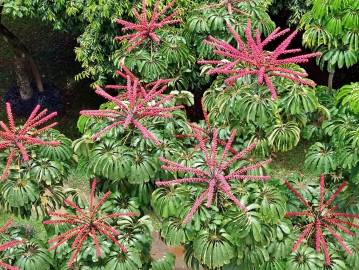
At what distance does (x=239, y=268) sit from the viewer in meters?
5.64

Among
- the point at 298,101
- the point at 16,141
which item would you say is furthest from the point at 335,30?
the point at 16,141

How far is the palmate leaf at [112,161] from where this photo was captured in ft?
17.1

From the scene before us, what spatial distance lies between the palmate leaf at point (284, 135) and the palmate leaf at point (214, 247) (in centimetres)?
114

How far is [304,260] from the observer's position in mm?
5355

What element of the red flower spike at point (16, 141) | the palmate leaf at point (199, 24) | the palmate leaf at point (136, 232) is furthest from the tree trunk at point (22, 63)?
the palmate leaf at point (136, 232)

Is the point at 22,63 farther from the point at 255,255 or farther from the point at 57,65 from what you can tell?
the point at 255,255

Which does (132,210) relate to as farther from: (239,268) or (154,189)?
(239,268)

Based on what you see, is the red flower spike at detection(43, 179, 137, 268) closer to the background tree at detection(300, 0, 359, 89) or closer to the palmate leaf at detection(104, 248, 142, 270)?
the palmate leaf at detection(104, 248, 142, 270)

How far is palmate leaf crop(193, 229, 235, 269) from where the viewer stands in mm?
4938

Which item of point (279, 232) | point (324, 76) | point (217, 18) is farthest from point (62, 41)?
point (279, 232)

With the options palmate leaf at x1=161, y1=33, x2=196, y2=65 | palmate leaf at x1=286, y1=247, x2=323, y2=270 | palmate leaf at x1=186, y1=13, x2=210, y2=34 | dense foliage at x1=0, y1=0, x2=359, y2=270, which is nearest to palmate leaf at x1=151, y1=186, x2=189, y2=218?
dense foliage at x1=0, y1=0, x2=359, y2=270

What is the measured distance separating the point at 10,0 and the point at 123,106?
18.4 feet

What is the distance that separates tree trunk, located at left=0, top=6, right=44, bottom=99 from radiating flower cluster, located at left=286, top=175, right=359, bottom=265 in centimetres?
830

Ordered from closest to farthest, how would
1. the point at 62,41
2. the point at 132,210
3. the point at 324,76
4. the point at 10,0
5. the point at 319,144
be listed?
the point at 132,210 → the point at 319,144 → the point at 10,0 → the point at 324,76 → the point at 62,41
